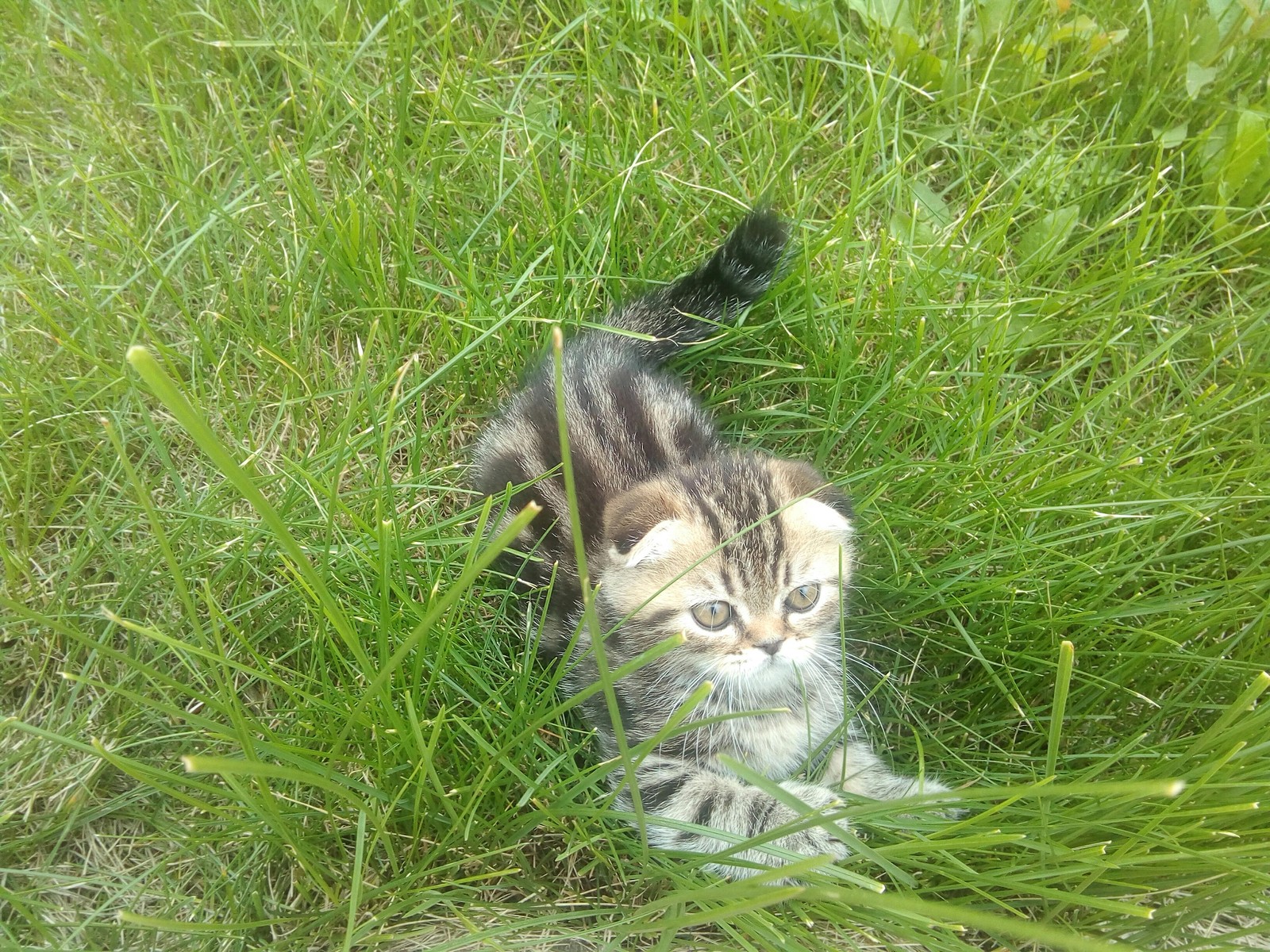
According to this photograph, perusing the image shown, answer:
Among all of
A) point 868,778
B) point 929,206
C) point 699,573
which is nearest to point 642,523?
point 699,573

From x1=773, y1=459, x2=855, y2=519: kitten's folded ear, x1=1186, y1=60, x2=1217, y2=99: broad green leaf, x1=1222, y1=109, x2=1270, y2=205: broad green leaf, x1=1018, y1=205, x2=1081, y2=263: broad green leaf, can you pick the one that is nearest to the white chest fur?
x1=773, y1=459, x2=855, y2=519: kitten's folded ear

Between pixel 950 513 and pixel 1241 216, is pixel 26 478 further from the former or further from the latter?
pixel 1241 216

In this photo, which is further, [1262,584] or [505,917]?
[1262,584]

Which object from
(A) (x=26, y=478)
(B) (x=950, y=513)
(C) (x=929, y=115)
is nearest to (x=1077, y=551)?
(B) (x=950, y=513)

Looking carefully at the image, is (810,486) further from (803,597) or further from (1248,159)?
(1248,159)

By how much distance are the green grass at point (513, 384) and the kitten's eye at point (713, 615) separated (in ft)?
1.20

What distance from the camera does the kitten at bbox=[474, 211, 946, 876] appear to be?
1.75 meters

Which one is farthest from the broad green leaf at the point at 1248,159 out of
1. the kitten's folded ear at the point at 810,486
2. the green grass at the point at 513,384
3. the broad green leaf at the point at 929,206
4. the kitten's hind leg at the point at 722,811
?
the kitten's hind leg at the point at 722,811

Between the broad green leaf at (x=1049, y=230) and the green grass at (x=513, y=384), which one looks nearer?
the green grass at (x=513, y=384)

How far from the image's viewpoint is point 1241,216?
248 cm

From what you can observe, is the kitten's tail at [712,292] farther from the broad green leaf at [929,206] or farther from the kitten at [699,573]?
the broad green leaf at [929,206]

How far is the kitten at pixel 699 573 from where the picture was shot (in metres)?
1.75

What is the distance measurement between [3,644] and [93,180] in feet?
4.01

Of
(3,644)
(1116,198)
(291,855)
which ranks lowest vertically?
(3,644)
